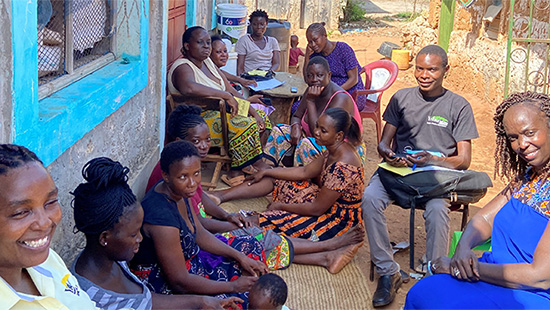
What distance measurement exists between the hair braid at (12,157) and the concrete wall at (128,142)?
0.87 metres

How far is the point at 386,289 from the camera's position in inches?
148

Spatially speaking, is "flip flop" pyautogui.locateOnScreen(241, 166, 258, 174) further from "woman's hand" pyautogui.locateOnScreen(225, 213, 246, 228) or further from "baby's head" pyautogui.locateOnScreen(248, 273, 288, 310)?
"baby's head" pyautogui.locateOnScreen(248, 273, 288, 310)

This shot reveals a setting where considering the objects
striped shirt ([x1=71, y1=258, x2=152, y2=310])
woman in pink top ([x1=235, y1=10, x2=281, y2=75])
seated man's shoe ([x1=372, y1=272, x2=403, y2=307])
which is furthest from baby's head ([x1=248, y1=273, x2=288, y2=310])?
woman in pink top ([x1=235, y1=10, x2=281, y2=75])

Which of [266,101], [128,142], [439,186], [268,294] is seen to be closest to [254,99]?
[266,101]

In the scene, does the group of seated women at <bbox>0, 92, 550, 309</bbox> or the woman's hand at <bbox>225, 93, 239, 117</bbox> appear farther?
the woman's hand at <bbox>225, 93, 239, 117</bbox>

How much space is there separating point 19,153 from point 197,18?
5.79 m

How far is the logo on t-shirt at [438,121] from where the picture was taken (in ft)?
13.7

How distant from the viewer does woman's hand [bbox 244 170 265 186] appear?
4.85 metres

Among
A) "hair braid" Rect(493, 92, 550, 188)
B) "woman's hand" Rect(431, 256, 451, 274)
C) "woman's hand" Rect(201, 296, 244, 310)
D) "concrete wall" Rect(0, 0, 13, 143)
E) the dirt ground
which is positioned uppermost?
"concrete wall" Rect(0, 0, 13, 143)

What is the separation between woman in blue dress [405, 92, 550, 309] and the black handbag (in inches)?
34.3

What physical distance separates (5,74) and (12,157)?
2.02ft

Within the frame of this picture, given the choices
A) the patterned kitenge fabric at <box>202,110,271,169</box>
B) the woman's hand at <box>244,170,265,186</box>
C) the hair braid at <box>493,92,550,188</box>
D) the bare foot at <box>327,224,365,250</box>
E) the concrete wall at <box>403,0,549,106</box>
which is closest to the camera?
the hair braid at <box>493,92,550,188</box>

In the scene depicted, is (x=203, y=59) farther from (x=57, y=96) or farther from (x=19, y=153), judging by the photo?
(x=19, y=153)

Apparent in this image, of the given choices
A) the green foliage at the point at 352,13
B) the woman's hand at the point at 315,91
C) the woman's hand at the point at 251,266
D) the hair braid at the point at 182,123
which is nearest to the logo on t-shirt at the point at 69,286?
the woman's hand at the point at 251,266
